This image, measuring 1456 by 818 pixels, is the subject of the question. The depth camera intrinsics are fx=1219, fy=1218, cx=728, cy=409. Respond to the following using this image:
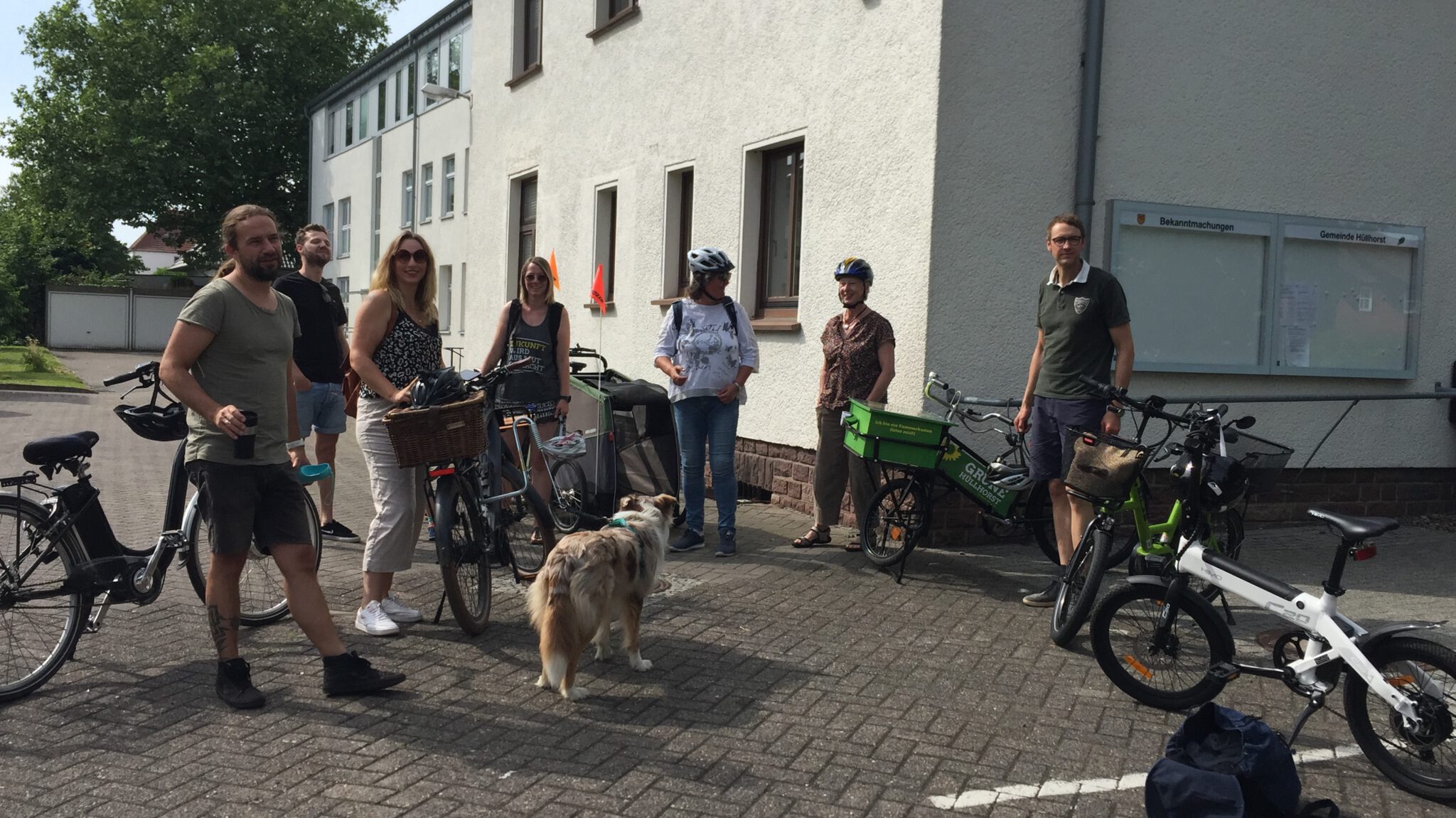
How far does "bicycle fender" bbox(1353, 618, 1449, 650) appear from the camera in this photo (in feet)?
13.8

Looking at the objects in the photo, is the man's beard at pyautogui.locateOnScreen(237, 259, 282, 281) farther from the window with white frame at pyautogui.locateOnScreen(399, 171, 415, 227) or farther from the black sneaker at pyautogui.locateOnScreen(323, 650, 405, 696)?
the window with white frame at pyautogui.locateOnScreen(399, 171, 415, 227)

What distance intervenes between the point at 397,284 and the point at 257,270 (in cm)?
112

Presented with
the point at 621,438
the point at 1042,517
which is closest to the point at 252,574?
the point at 621,438

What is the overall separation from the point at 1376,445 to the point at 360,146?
3336 centimetres

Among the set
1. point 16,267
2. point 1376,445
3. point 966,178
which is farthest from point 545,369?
point 16,267

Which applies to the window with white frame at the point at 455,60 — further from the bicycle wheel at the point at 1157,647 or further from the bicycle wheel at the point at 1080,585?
the bicycle wheel at the point at 1157,647

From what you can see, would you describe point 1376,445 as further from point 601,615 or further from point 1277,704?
point 601,615

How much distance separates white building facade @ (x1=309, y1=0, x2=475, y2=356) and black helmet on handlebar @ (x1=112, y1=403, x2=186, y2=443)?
18016 mm

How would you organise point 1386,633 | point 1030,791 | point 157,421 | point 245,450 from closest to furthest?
point 1030,791 < point 1386,633 < point 245,450 < point 157,421

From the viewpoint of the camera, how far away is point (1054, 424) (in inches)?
258

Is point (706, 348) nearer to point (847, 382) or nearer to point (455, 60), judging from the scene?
point (847, 382)

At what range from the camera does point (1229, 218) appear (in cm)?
933

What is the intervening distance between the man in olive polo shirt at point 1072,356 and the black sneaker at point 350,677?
11.3 feet

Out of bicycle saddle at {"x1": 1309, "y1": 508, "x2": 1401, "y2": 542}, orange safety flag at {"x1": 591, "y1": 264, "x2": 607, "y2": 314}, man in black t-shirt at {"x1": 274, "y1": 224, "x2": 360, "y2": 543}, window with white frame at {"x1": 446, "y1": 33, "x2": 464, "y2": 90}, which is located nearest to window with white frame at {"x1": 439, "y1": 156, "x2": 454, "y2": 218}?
window with white frame at {"x1": 446, "y1": 33, "x2": 464, "y2": 90}
